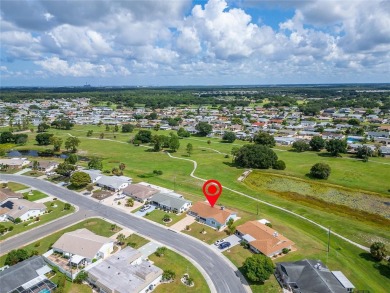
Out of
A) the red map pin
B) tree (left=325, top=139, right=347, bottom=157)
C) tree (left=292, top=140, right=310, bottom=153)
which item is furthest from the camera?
tree (left=292, top=140, right=310, bottom=153)

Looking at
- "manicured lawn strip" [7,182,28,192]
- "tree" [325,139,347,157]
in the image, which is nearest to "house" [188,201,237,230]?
"manicured lawn strip" [7,182,28,192]

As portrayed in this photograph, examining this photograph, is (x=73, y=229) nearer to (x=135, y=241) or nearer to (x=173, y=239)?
(x=135, y=241)

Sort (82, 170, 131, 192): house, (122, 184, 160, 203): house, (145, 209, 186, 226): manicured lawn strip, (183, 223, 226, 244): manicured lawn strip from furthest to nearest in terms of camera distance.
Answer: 1. (82, 170, 131, 192): house
2. (122, 184, 160, 203): house
3. (145, 209, 186, 226): manicured lawn strip
4. (183, 223, 226, 244): manicured lawn strip

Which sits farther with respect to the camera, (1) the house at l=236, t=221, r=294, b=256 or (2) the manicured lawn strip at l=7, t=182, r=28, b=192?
(2) the manicured lawn strip at l=7, t=182, r=28, b=192

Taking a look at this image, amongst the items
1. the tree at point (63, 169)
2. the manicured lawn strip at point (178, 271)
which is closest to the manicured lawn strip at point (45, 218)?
the tree at point (63, 169)

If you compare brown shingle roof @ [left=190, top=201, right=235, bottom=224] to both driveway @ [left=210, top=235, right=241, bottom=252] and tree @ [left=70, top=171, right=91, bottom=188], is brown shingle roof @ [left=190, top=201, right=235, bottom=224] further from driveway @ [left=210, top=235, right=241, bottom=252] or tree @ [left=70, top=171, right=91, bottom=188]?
tree @ [left=70, top=171, right=91, bottom=188]

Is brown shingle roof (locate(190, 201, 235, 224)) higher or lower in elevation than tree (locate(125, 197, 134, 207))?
higher

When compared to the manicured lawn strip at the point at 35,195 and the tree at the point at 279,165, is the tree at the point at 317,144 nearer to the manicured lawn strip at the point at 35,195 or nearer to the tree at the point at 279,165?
the tree at the point at 279,165
